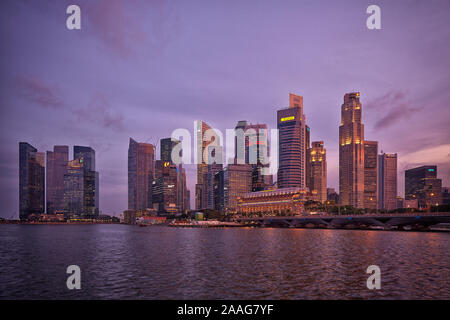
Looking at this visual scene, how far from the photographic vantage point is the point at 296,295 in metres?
31.8

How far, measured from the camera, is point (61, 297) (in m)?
31.4

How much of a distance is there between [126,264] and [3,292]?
67.2ft

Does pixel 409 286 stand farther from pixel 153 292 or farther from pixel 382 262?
pixel 153 292

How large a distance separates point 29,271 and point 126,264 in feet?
44.4

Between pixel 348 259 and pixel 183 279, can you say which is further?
pixel 348 259
